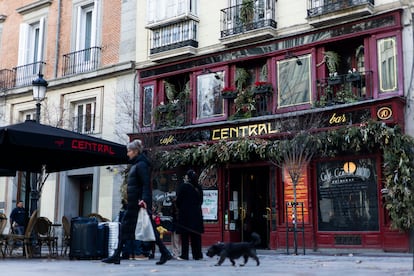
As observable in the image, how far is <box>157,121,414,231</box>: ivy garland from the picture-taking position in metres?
14.0

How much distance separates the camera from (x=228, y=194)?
58.6 feet

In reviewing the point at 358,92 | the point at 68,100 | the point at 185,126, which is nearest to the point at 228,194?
the point at 185,126

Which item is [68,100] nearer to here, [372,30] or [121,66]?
[121,66]

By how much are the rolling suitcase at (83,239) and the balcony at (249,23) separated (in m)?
8.56

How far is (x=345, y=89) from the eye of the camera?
15969mm

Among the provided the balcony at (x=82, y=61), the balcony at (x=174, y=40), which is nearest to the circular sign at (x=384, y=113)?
the balcony at (x=174, y=40)

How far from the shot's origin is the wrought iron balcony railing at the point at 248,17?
17672 millimetres

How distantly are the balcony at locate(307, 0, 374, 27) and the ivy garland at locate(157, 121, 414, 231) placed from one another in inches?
125

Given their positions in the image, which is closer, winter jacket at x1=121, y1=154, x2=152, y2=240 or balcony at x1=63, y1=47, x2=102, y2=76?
winter jacket at x1=121, y1=154, x2=152, y2=240

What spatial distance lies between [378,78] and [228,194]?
5782 millimetres

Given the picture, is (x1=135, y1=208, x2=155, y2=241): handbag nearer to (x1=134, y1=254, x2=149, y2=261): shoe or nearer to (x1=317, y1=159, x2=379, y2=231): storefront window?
(x1=134, y1=254, x2=149, y2=261): shoe

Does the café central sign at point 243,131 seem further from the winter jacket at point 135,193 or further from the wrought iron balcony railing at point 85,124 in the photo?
the winter jacket at point 135,193

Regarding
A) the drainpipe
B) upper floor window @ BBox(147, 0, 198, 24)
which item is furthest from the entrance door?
the drainpipe

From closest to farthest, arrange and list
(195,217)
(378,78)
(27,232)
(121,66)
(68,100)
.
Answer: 1. (195,217)
2. (27,232)
3. (378,78)
4. (121,66)
5. (68,100)
